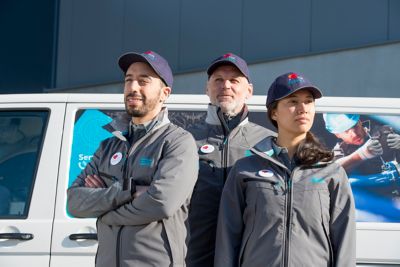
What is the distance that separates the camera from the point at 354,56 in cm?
1028

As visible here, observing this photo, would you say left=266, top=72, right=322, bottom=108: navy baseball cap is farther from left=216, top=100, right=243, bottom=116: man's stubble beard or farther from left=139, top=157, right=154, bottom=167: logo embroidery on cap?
left=139, top=157, right=154, bottom=167: logo embroidery on cap

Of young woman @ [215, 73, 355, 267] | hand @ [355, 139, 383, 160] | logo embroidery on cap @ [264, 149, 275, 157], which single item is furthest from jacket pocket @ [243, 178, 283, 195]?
hand @ [355, 139, 383, 160]

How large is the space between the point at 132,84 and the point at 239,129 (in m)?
0.57

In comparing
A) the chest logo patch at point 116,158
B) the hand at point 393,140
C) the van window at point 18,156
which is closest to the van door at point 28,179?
the van window at point 18,156

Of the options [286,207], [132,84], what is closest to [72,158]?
[132,84]

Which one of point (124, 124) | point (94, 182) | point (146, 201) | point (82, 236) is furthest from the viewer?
point (82, 236)

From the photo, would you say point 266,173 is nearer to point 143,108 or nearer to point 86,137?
point 143,108

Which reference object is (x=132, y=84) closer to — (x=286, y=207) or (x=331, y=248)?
(x=286, y=207)

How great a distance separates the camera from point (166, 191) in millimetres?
2285

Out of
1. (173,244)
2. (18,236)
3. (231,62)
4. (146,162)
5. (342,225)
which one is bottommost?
(18,236)

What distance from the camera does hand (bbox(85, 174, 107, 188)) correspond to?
8.20 ft

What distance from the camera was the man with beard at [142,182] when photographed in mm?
2287

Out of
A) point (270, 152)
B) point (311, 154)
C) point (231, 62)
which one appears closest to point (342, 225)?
point (311, 154)

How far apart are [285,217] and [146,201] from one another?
0.54 m
